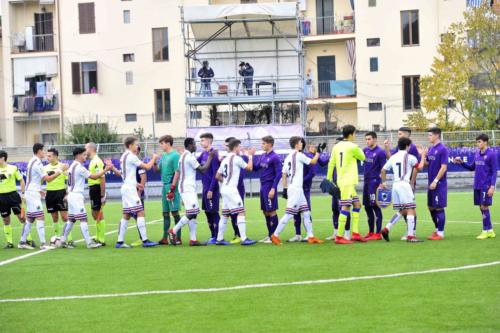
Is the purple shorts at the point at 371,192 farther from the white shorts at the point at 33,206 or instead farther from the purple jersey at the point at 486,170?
the white shorts at the point at 33,206

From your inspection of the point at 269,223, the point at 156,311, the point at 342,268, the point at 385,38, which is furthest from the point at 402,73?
the point at 156,311

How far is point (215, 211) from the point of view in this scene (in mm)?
18000

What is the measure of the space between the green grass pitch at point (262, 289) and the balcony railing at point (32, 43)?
40.2 metres

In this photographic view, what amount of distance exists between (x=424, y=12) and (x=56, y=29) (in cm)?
2272

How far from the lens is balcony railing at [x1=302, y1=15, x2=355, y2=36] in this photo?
52781 millimetres

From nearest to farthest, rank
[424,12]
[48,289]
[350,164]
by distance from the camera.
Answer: [48,289]
[350,164]
[424,12]

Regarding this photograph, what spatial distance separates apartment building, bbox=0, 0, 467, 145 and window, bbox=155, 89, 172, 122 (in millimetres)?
62

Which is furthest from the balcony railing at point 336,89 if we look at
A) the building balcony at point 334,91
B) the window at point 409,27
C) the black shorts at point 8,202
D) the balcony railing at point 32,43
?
the black shorts at point 8,202

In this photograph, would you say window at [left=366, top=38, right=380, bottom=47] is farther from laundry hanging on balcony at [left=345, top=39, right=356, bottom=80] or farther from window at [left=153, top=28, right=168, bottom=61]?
window at [left=153, top=28, right=168, bottom=61]

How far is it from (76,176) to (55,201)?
1.18 metres

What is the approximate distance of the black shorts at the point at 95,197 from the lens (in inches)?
725

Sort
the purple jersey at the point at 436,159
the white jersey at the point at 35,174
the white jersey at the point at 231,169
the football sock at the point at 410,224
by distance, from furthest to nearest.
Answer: the white jersey at the point at 35,174 < the white jersey at the point at 231,169 < the purple jersey at the point at 436,159 < the football sock at the point at 410,224

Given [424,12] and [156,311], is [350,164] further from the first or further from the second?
[424,12]

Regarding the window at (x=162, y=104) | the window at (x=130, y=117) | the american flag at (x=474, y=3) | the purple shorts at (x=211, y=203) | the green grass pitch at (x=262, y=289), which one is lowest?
the green grass pitch at (x=262, y=289)
